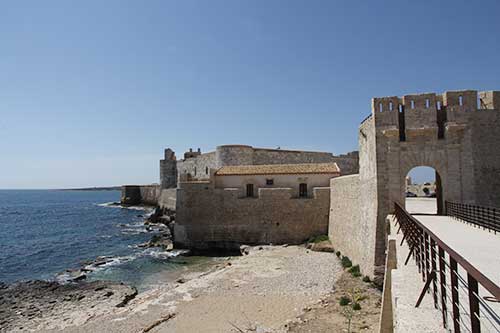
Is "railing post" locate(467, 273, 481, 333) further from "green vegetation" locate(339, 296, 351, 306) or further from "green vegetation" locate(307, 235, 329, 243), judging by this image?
"green vegetation" locate(307, 235, 329, 243)

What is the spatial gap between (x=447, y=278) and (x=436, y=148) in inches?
331

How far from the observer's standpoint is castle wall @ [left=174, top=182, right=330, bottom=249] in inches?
845

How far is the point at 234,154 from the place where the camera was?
3142 cm

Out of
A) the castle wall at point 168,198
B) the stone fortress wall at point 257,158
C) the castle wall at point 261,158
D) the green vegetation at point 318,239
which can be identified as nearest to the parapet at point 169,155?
the castle wall at point 168,198

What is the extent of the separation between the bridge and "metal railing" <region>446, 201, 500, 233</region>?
0.04 meters

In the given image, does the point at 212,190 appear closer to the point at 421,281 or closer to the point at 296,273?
the point at 296,273

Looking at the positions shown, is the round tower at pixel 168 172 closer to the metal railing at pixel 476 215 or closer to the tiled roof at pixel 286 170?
the tiled roof at pixel 286 170

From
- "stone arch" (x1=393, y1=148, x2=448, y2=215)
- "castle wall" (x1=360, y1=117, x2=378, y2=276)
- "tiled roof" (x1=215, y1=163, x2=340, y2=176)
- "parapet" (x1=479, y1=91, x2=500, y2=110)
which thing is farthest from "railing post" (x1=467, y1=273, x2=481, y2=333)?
"tiled roof" (x1=215, y1=163, x2=340, y2=176)

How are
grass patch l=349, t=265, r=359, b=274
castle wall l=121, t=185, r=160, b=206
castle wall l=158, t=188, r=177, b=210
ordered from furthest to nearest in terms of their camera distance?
castle wall l=121, t=185, r=160, b=206
castle wall l=158, t=188, r=177, b=210
grass patch l=349, t=265, r=359, b=274

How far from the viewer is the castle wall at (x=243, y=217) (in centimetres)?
2147

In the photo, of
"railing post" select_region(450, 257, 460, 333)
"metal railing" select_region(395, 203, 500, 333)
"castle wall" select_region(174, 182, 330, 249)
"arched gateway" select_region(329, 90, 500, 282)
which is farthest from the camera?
"castle wall" select_region(174, 182, 330, 249)

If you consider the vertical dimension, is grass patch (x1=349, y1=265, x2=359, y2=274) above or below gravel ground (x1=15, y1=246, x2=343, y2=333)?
above

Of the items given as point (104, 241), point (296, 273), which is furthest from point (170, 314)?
point (104, 241)

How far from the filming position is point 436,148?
460 inches
